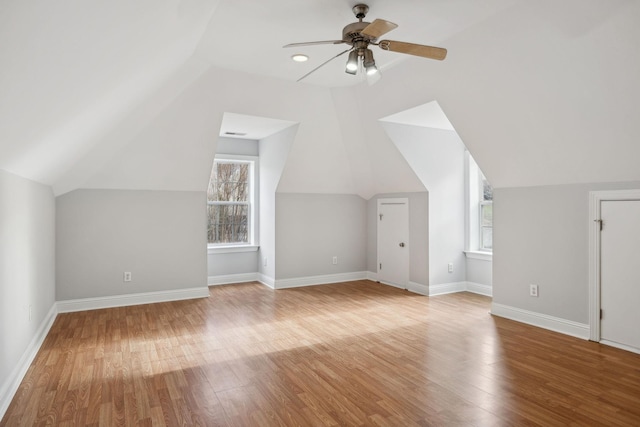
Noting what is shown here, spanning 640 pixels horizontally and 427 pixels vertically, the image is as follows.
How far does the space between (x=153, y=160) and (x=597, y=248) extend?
487 centimetres

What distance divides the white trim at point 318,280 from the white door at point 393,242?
1.46 feet

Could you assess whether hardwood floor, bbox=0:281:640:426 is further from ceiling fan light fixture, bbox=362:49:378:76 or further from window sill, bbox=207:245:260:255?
ceiling fan light fixture, bbox=362:49:378:76

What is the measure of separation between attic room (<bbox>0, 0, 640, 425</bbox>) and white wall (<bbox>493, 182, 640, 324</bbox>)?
21 millimetres

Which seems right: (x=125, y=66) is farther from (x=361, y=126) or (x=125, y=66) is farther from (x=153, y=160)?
(x=361, y=126)

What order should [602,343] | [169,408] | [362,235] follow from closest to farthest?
[169,408] → [602,343] → [362,235]

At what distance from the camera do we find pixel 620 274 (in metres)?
3.54

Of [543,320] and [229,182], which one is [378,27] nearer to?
[543,320]

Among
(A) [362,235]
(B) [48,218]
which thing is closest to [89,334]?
(B) [48,218]

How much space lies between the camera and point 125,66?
223cm

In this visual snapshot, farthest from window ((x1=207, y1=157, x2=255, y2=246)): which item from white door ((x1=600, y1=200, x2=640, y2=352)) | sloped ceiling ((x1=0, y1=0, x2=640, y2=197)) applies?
white door ((x1=600, y1=200, x2=640, y2=352))

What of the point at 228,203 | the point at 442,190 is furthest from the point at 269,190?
the point at 442,190

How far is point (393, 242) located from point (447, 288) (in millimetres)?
1082

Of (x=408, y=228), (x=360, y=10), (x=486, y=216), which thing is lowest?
(x=408, y=228)

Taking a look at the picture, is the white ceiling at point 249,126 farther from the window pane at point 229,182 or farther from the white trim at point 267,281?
the white trim at point 267,281
